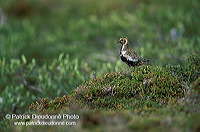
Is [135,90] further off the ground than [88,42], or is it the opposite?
[88,42]

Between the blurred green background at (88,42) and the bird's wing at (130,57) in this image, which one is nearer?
the bird's wing at (130,57)

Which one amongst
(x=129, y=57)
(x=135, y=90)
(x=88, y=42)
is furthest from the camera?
(x=88, y=42)

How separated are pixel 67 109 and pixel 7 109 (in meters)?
4.48

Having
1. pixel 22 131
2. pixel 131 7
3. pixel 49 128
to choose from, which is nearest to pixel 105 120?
pixel 49 128

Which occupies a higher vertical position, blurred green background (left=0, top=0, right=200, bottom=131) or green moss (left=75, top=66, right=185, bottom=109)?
blurred green background (left=0, top=0, right=200, bottom=131)

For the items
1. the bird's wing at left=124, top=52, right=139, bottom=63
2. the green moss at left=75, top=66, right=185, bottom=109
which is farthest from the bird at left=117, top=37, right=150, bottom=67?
the green moss at left=75, top=66, right=185, bottom=109

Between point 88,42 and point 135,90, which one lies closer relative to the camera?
point 135,90

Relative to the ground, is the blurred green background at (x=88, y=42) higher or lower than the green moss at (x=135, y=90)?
higher

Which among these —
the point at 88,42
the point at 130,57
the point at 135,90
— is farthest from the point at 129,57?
the point at 88,42

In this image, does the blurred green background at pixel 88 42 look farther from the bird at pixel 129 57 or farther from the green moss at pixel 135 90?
the green moss at pixel 135 90

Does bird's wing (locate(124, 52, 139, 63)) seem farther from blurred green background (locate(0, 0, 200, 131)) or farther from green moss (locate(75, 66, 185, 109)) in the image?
blurred green background (locate(0, 0, 200, 131))

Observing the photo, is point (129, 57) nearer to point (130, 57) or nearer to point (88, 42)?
point (130, 57)

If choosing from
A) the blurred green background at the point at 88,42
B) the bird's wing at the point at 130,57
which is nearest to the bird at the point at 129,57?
the bird's wing at the point at 130,57

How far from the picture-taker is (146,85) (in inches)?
210
